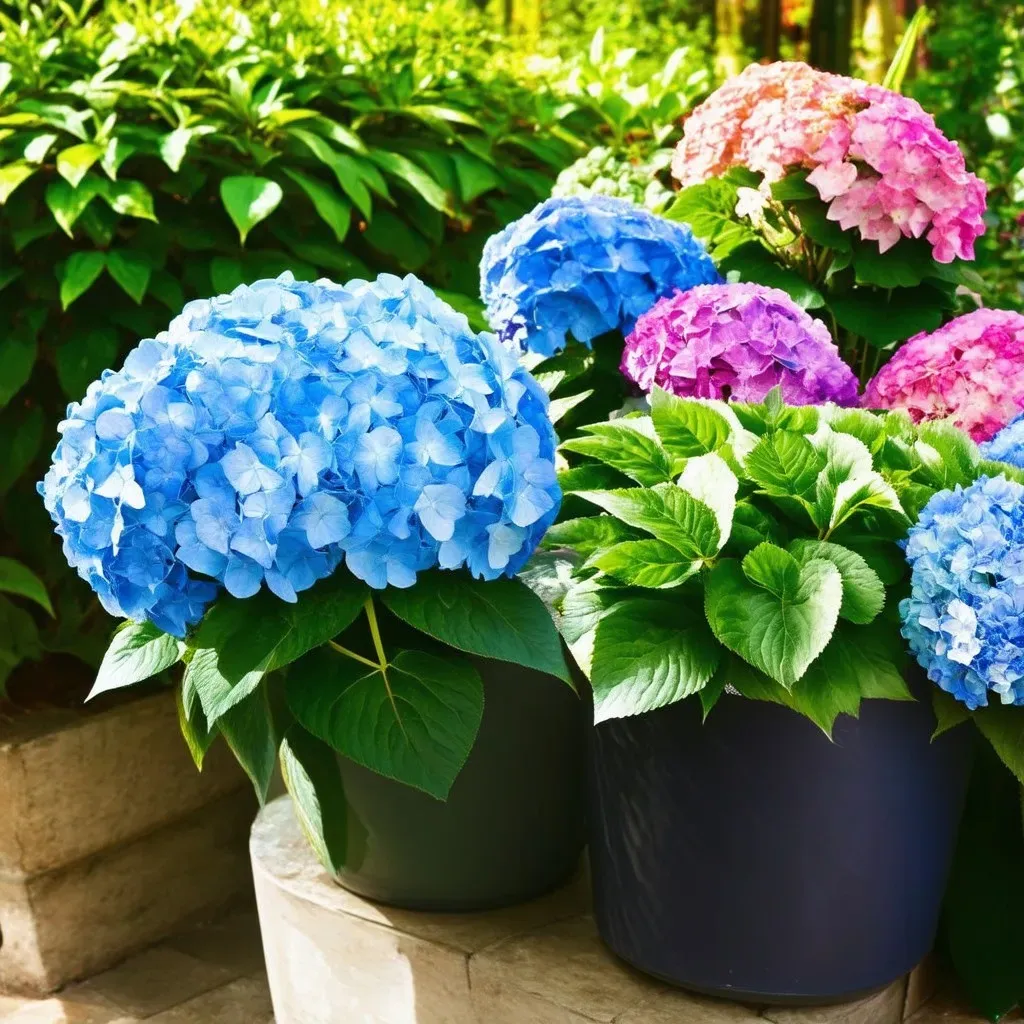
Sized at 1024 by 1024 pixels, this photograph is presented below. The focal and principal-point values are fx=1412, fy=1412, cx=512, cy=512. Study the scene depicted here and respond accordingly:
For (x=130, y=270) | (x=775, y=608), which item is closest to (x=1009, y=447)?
(x=775, y=608)

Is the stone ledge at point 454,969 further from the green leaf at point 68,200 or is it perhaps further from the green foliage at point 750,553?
the green leaf at point 68,200

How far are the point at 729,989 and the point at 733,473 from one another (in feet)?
1.77

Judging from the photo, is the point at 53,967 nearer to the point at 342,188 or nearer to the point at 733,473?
the point at 342,188

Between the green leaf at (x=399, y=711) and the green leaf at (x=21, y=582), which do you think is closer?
A: the green leaf at (x=399, y=711)

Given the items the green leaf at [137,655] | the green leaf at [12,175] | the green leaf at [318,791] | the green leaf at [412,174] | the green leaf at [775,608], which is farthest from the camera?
the green leaf at [412,174]

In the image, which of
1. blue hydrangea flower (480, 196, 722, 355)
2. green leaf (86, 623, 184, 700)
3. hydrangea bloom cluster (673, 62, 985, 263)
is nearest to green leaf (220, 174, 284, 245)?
blue hydrangea flower (480, 196, 722, 355)

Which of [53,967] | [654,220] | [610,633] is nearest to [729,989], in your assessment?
[610,633]

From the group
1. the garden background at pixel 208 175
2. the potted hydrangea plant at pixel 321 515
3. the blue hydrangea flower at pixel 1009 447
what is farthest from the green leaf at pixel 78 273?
the blue hydrangea flower at pixel 1009 447

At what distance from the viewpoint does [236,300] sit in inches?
59.5

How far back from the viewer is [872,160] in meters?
2.00

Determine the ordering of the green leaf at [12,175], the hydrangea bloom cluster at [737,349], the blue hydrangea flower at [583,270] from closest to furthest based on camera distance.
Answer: the hydrangea bloom cluster at [737,349] < the blue hydrangea flower at [583,270] < the green leaf at [12,175]

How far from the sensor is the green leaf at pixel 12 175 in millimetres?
2244

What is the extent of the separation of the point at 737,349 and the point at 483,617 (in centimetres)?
57

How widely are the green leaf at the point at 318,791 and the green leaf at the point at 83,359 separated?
0.90m
